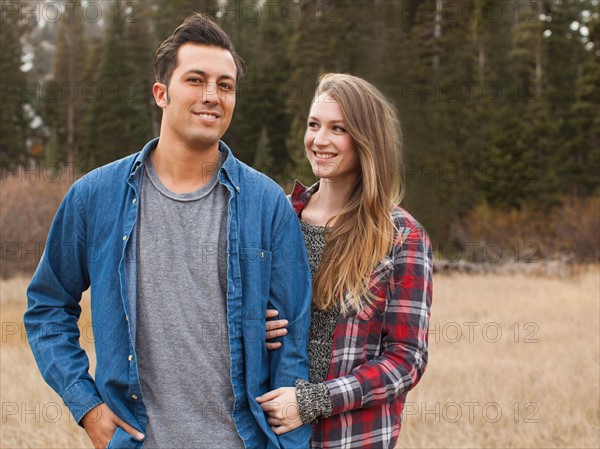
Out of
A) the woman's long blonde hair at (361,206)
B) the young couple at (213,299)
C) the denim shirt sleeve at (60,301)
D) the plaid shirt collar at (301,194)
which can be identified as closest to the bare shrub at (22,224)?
the plaid shirt collar at (301,194)

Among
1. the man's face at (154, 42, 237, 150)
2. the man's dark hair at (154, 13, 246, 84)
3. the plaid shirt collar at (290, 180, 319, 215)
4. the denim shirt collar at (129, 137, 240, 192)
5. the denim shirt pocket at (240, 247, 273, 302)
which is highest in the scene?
the man's dark hair at (154, 13, 246, 84)

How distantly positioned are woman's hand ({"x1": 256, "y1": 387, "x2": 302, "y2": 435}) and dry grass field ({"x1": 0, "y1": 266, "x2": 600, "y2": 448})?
114 inches

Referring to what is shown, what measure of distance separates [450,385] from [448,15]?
70.9 ft

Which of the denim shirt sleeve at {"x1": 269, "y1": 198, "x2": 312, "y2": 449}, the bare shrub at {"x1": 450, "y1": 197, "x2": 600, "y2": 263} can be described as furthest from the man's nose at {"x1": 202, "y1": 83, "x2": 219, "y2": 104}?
the bare shrub at {"x1": 450, "y1": 197, "x2": 600, "y2": 263}

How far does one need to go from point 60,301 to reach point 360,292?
0.99 meters

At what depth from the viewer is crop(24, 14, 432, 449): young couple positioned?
204cm

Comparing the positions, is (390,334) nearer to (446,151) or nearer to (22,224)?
(22,224)

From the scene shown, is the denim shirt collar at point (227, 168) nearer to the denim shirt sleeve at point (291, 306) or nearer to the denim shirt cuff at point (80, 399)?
the denim shirt sleeve at point (291, 306)

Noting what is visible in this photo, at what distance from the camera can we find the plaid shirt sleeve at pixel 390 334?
86.7 inches

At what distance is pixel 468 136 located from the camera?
917 inches

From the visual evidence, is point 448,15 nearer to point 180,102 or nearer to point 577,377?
point 577,377

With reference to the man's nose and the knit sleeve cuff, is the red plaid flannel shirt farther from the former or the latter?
the man's nose

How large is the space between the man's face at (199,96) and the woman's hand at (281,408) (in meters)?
0.82

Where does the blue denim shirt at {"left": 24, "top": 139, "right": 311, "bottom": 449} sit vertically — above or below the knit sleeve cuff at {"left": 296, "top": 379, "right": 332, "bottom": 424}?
above
